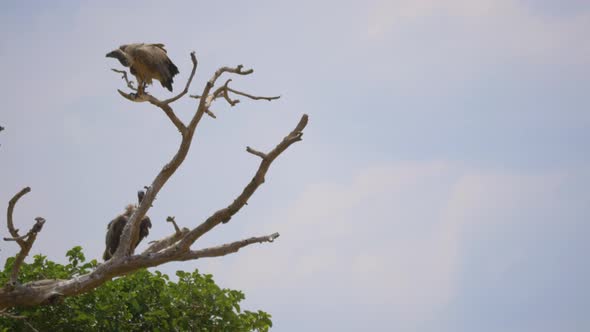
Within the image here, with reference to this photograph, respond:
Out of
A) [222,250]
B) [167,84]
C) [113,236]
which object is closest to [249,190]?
[222,250]

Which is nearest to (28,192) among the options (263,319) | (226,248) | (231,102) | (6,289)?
(6,289)

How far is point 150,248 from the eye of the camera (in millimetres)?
10430

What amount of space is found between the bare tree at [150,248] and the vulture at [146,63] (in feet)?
5.24

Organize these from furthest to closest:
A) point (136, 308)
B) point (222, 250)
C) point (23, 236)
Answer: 1. point (136, 308)
2. point (222, 250)
3. point (23, 236)

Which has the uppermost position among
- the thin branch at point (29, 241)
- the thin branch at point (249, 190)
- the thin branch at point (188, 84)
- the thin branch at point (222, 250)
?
the thin branch at point (188, 84)

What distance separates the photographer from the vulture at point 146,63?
11961mm

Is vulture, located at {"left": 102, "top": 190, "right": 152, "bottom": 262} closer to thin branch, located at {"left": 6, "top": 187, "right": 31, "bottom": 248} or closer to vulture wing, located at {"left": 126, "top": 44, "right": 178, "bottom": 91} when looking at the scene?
vulture wing, located at {"left": 126, "top": 44, "right": 178, "bottom": 91}

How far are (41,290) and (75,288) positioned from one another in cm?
39

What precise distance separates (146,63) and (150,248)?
3175 mm

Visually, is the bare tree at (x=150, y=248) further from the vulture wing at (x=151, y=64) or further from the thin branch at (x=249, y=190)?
the vulture wing at (x=151, y=64)

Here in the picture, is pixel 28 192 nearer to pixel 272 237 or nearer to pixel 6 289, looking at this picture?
pixel 6 289

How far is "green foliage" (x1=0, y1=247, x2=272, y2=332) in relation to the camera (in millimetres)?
11578

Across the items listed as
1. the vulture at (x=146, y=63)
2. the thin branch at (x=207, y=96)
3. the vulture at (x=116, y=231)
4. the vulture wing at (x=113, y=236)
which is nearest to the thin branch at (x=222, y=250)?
the thin branch at (x=207, y=96)

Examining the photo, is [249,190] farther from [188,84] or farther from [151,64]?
[151,64]
